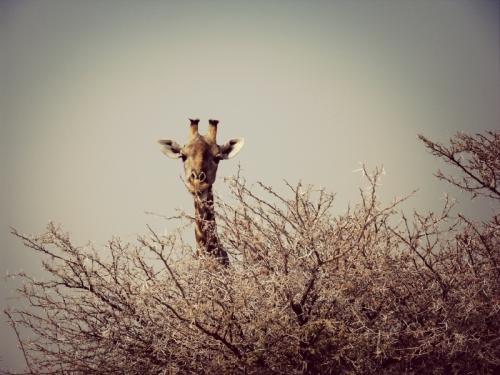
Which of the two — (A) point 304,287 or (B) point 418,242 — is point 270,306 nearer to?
(A) point 304,287

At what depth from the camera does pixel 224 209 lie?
3.16 meters

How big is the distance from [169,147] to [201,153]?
680mm

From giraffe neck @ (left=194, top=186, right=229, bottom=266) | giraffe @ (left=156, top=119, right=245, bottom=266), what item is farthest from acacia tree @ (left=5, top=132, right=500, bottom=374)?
giraffe @ (left=156, top=119, right=245, bottom=266)

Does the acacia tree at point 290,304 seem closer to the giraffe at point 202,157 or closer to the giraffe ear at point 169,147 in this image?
the giraffe at point 202,157

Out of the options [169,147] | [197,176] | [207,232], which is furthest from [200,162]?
[207,232]

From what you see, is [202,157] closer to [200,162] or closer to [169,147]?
[200,162]

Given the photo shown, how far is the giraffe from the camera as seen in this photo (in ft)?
15.9

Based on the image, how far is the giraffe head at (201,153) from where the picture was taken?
16.5 ft

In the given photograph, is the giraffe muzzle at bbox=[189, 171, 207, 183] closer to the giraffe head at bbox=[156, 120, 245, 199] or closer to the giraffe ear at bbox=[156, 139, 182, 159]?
the giraffe head at bbox=[156, 120, 245, 199]

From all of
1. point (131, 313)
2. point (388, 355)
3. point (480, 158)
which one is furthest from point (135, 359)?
point (480, 158)

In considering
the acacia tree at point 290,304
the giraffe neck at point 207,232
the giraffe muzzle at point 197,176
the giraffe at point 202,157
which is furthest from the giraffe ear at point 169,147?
the acacia tree at point 290,304

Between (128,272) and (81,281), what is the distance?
0.43 metres

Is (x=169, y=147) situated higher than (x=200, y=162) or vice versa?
(x=169, y=147)

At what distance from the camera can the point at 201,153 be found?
5426mm
